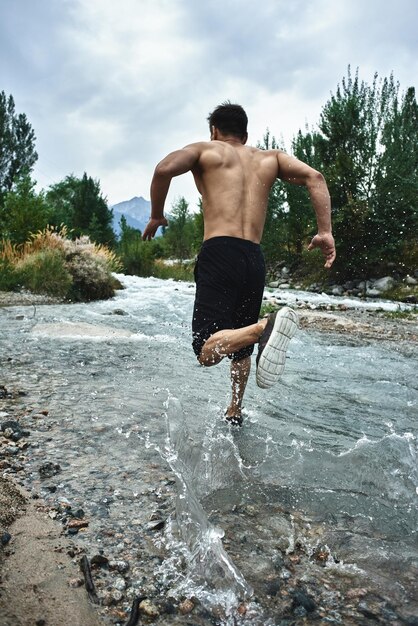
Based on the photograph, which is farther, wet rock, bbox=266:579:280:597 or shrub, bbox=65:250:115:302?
shrub, bbox=65:250:115:302

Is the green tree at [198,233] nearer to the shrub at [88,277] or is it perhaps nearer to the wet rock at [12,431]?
the shrub at [88,277]

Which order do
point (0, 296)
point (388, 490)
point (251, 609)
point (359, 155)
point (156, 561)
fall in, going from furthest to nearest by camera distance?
point (359, 155)
point (0, 296)
point (388, 490)
point (156, 561)
point (251, 609)

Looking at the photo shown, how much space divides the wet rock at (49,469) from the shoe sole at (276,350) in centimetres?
110

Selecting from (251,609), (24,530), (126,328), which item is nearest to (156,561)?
(251,609)

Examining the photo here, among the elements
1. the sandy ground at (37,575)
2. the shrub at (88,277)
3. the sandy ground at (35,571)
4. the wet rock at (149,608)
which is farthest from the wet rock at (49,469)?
the shrub at (88,277)

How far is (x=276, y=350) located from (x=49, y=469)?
1.25 m

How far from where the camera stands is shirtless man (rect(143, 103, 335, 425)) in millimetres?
2857

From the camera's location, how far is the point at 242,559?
1.66 meters

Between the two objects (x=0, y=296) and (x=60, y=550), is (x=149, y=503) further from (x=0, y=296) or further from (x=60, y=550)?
(x=0, y=296)

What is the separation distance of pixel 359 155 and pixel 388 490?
55.8 feet

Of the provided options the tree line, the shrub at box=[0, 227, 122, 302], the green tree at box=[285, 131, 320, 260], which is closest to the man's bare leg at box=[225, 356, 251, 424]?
the shrub at box=[0, 227, 122, 302]

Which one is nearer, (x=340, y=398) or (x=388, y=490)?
(x=388, y=490)

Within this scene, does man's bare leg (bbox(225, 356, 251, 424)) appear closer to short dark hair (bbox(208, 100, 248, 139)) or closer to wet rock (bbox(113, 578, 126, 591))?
short dark hair (bbox(208, 100, 248, 139))

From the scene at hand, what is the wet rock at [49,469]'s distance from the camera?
2156mm
